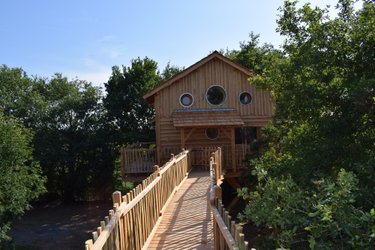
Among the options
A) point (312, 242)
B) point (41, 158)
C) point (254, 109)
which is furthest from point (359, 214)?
point (41, 158)

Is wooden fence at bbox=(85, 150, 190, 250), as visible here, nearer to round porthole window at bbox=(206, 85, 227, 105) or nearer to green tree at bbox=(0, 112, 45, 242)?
green tree at bbox=(0, 112, 45, 242)

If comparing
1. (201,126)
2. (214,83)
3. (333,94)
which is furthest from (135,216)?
(214,83)

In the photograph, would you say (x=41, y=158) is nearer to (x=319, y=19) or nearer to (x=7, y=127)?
(x=7, y=127)

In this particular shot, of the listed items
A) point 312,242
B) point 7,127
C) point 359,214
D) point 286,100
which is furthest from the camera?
point 7,127

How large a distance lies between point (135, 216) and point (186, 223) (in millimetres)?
2590

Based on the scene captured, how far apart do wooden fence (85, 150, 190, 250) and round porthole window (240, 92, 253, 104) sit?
35.3 ft

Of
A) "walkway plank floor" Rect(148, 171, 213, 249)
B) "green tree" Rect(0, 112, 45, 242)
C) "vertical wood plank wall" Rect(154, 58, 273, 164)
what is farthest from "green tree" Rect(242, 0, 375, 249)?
"green tree" Rect(0, 112, 45, 242)

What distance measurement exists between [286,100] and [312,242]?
7.23 meters

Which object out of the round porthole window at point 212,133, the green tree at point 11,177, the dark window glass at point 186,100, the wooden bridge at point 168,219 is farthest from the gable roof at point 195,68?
the wooden bridge at point 168,219

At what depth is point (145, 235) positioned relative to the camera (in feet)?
22.5

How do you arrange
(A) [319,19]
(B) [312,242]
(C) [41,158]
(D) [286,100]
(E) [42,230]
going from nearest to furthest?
(B) [312,242] < (A) [319,19] < (D) [286,100] < (E) [42,230] < (C) [41,158]

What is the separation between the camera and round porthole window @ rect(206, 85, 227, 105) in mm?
20266

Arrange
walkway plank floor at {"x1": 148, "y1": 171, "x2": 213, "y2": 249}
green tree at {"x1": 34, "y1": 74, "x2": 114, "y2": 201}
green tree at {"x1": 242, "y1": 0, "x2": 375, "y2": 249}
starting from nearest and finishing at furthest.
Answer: walkway plank floor at {"x1": 148, "y1": 171, "x2": 213, "y2": 249}
green tree at {"x1": 242, "y1": 0, "x2": 375, "y2": 249}
green tree at {"x1": 34, "y1": 74, "x2": 114, "y2": 201}

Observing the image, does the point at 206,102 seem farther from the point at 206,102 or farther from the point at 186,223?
the point at 186,223
